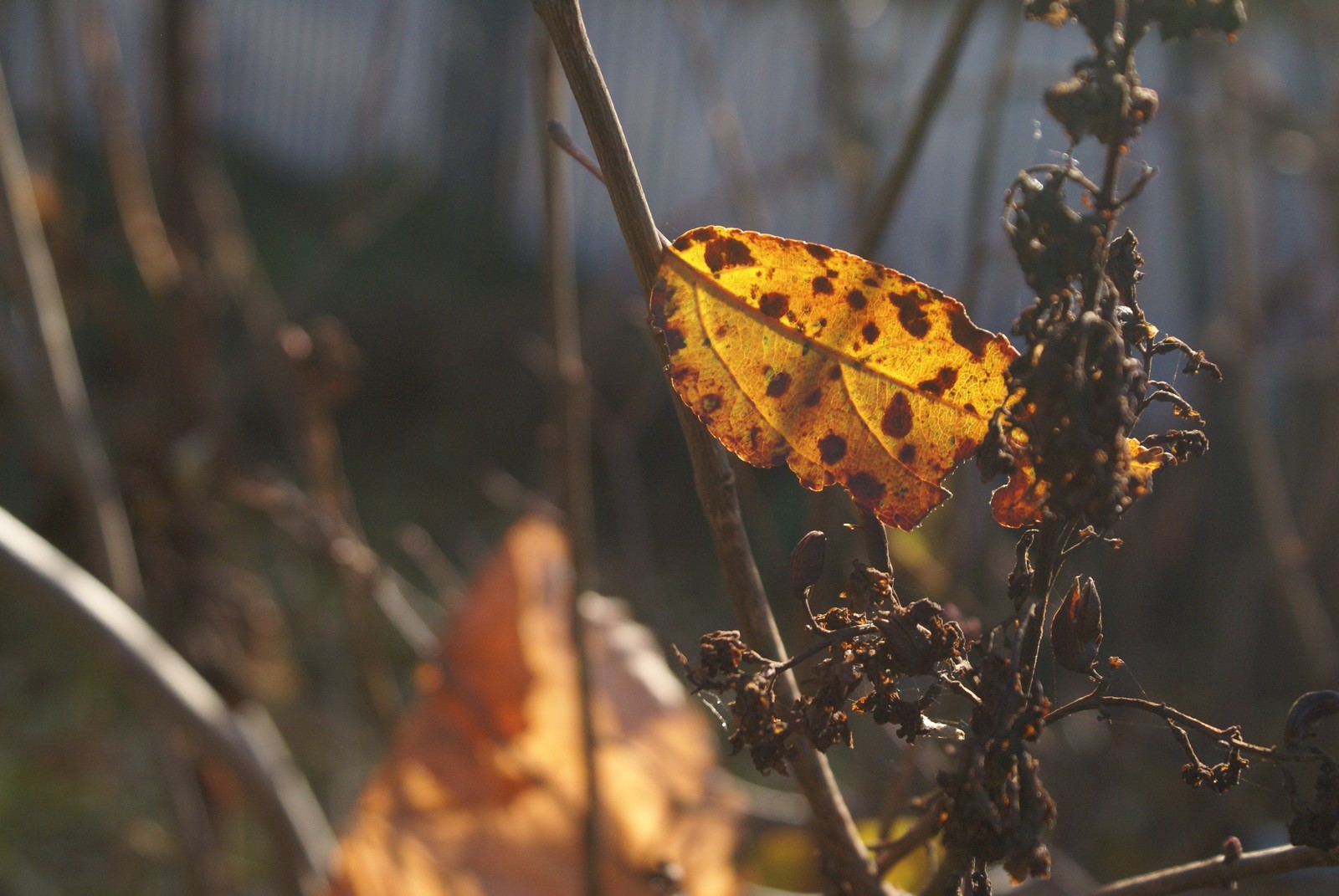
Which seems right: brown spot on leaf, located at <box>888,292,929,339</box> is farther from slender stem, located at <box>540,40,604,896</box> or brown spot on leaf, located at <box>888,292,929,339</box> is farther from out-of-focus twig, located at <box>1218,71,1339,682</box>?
out-of-focus twig, located at <box>1218,71,1339,682</box>

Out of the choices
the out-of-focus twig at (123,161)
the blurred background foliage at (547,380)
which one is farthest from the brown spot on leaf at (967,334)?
the out-of-focus twig at (123,161)

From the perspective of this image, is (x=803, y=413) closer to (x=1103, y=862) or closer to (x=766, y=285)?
(x=766, y=285)

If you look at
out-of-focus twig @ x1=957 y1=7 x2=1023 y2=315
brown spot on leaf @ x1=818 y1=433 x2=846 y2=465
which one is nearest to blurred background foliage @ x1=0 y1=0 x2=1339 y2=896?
out-of-focus twig @ x1=957 y1=7 x2=1023 y2=315

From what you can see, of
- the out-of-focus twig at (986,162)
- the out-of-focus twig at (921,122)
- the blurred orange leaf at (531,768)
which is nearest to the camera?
the out-of-focus twig at (921,122)

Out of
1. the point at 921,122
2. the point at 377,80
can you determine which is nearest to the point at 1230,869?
the point at 921,122

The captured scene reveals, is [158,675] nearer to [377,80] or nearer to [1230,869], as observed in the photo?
[1230,869]

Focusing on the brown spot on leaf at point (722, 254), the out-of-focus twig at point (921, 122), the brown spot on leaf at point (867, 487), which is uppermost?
the out-of-focus twig at point (921, 122)

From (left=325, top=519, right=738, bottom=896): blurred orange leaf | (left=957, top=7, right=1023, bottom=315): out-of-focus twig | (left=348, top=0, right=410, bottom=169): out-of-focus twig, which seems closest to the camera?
(left=325, top=519, right=738, bottom=896): blurred orange leaf

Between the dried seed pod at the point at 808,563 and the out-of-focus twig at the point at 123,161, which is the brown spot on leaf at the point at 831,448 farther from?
the out-of-focus twig at the point at 123,161
